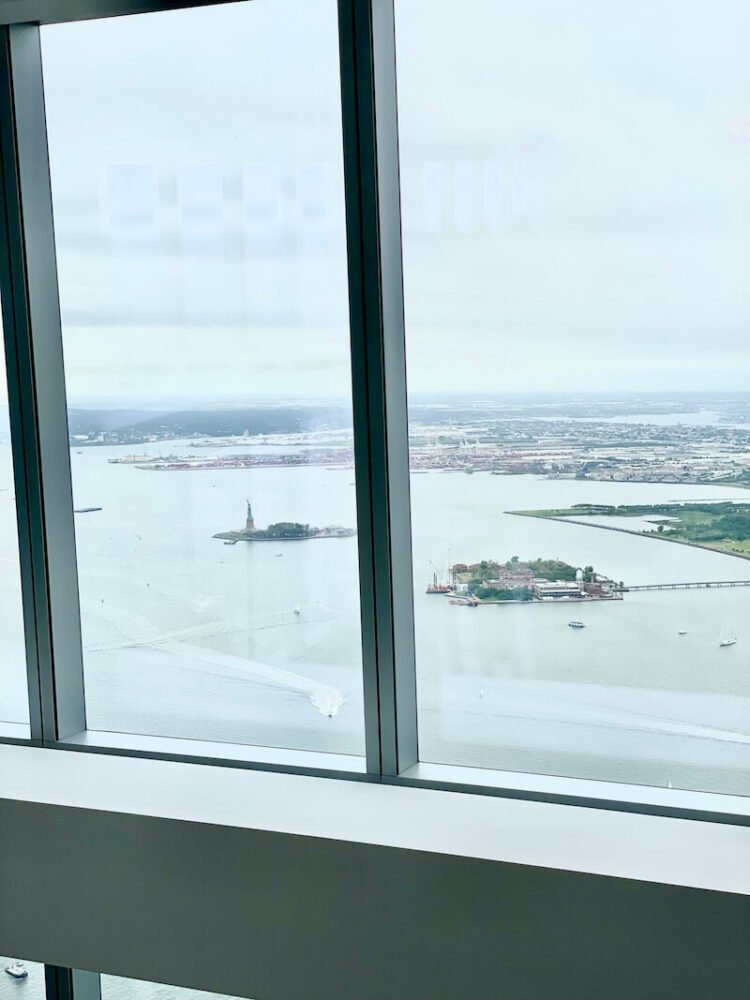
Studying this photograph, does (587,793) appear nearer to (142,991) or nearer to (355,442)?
(355,442)

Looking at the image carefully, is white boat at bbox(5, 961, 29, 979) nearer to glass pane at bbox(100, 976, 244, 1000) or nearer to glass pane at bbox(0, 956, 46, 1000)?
glass pane at bbox(0, 956, 46, 1000)

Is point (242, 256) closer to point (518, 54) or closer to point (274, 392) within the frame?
point (274, 392)

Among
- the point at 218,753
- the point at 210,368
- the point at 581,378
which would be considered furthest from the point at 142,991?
the point at 581,378

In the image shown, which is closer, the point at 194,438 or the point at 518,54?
the point at 518,54

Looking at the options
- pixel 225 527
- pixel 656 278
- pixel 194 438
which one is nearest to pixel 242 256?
pixel 194 438

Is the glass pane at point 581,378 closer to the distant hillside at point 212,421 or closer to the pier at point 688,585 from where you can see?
the pier at point 688,585

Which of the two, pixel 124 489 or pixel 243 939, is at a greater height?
pixel 124 489

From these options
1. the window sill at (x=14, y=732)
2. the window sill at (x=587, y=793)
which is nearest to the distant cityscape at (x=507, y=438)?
the window sill at (x=587, y=793)
